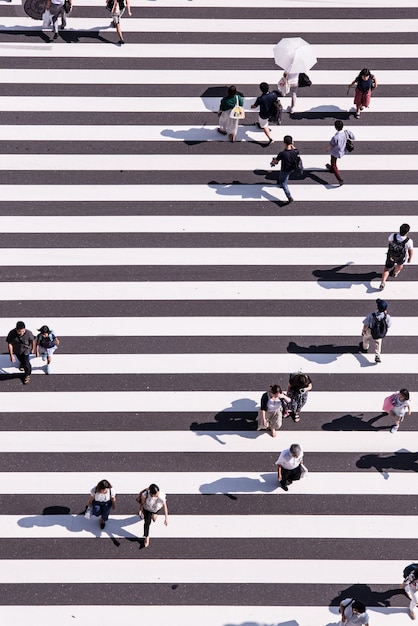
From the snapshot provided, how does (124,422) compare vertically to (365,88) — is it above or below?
below

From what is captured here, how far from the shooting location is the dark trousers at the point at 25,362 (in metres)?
15.6

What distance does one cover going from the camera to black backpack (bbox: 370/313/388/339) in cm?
1566

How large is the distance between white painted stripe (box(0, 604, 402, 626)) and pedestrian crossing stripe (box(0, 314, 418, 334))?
16.8ft

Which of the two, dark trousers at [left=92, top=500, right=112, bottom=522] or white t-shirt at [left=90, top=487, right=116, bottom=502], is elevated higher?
white t-shirt at [left=90, top=487, right=116, bottom=502]

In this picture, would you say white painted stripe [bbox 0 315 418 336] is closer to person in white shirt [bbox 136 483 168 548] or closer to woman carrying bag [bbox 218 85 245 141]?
person in white shirt [bbox 136 483 168 548]

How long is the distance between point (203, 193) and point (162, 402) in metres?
4.97

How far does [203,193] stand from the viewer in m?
18.5

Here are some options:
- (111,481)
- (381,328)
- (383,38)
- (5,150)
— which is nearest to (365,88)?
(383,38)

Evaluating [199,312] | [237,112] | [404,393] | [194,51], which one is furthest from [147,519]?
[194,51]

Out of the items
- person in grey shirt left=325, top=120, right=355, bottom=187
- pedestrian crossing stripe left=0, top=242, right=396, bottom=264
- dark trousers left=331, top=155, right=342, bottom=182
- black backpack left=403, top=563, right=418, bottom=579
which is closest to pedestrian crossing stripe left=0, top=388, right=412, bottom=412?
pedestrian crossing stripe left=0, top=242, right=396, bottom=264

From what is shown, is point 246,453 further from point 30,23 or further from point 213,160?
point 30,23

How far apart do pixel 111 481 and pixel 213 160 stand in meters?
7.63

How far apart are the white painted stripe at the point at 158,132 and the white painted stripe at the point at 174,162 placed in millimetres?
153

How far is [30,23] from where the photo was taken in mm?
20828
